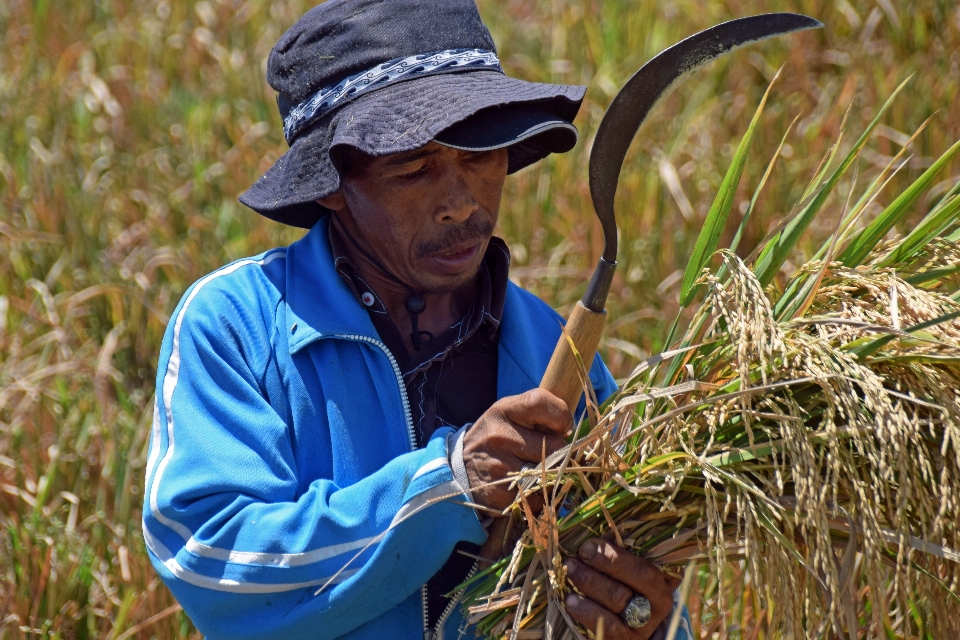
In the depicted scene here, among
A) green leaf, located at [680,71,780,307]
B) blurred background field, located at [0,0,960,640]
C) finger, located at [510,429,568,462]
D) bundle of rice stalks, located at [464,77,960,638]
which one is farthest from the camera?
blurred background field, located at [0,0,960,640]

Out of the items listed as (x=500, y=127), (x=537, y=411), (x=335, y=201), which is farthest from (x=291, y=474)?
(x=500, y=127)

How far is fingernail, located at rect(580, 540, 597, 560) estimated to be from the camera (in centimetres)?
146

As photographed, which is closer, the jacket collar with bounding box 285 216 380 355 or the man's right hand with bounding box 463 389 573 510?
the man's right hand with bounding box 463 389 573 510

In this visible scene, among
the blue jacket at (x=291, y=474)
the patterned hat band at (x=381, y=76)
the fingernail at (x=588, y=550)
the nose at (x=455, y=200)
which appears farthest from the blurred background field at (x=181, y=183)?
the patterned hat band at (x=381, y=76)

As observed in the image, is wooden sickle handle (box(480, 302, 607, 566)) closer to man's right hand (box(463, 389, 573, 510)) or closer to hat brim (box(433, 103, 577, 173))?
man's right hand (box(463, 389, 573, 510))

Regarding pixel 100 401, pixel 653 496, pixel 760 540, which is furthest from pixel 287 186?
pixel 100 401

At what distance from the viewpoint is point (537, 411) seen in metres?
1.39

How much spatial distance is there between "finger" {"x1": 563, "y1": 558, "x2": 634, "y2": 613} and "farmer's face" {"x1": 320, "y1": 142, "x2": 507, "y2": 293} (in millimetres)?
508

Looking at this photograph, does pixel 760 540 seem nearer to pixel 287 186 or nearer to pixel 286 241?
pixel 287 186

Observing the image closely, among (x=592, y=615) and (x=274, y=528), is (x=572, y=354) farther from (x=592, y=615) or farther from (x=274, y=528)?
(x=274, y=528)

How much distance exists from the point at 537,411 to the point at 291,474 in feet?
1.29

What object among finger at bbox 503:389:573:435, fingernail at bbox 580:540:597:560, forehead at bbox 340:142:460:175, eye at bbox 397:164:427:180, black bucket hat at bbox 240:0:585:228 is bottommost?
fingernail at bbox 580:540:597:560

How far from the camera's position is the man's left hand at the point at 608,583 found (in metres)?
1.44

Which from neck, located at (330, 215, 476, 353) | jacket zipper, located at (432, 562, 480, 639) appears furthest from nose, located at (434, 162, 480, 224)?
jacket zipper, located at (432, 562, 480, 639)
